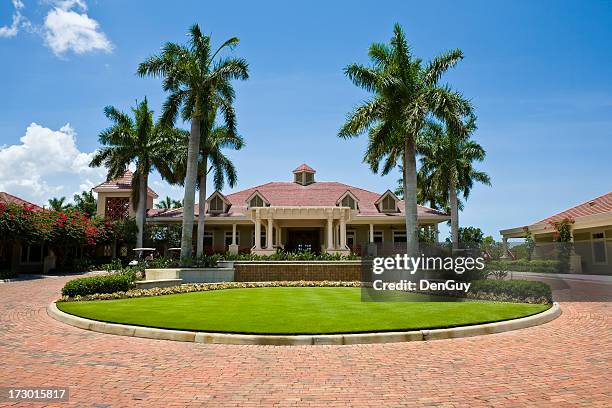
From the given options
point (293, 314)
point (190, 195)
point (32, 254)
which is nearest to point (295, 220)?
point (190, 195)

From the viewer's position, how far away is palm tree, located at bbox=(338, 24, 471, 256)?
20766mm

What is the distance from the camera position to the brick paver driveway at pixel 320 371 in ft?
17.4

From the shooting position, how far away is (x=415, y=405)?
505cm

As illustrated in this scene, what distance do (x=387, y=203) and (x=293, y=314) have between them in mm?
27677

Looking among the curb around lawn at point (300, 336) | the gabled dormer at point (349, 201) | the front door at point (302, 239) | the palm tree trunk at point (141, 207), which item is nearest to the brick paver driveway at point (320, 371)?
the curb around lawn at point (300, 336)

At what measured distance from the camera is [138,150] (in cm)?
3459

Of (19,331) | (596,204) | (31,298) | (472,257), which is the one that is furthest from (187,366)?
(596,204)

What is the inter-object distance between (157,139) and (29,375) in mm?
31215

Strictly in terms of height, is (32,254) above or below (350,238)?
below

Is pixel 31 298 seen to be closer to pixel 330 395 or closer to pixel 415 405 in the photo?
pixel 330 395

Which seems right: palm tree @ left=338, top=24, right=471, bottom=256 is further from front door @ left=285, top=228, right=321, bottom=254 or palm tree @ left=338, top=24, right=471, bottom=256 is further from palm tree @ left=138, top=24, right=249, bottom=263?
front door @ left=285, top=228, right=321, bottom=254

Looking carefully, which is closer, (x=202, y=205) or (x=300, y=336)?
(x=300, y=336)

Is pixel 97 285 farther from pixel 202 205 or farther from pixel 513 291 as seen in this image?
pixel 202 205

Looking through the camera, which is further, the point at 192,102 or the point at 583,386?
Result: the point at 192,102
